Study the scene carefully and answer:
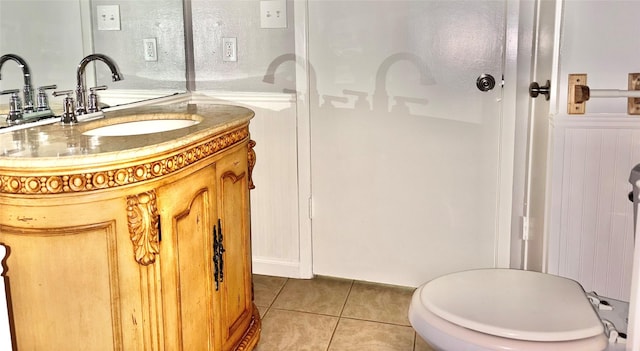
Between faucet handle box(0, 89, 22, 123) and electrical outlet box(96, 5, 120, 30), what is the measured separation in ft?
1.58

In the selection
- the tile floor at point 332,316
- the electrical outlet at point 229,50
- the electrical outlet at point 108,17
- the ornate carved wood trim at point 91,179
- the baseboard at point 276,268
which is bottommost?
the tile floor at point 332,316

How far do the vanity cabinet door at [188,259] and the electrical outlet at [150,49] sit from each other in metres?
0.91

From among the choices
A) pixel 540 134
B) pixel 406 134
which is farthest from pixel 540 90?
pixel 406 134

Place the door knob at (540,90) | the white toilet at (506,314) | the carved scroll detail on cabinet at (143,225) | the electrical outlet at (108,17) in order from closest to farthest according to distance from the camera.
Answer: the white toilet at (506,314)
the carved scroll detail on cabinet at (143,225)
the door knob at (540,90)
the electrical outlet at (108,17)

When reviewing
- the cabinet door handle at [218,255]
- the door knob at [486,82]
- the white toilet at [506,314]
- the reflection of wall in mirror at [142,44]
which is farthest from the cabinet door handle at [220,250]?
the door knob at [486,82]

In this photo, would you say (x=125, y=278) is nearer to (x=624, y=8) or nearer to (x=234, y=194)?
(x=234, y=194)

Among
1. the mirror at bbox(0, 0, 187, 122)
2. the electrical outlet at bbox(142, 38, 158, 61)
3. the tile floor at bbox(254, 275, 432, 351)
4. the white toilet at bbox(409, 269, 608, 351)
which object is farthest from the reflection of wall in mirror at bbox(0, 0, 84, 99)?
the white toilet at bbox(409, 269, 608, 351)

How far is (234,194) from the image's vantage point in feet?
5.94

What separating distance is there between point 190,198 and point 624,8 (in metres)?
1.27

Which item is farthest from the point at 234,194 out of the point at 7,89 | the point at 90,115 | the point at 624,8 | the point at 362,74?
the point at 624,8

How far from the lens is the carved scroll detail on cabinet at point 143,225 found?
1324 millimetres

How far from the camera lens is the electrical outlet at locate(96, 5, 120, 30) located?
2021 millimetres

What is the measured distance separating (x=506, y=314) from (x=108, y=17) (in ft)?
5.22

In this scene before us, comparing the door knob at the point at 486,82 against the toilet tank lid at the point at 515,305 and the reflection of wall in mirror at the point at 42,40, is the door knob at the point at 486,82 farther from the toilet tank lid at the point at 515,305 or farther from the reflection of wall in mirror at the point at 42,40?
the reflection of wall in mirror at the point at 42,40
